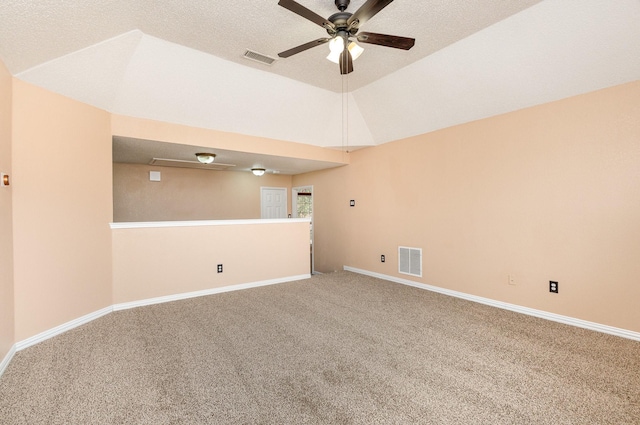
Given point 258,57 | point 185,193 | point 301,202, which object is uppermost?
point 258,57

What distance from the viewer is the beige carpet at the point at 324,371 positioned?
1.72 metres

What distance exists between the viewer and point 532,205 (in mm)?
3326

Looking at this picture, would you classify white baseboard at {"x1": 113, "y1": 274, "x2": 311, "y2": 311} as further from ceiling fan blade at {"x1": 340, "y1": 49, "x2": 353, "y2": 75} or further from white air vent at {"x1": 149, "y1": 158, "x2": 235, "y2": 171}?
ceiling fan blade at {"x1": 340, "y1": 49, "x2": 353, "y2": 75}

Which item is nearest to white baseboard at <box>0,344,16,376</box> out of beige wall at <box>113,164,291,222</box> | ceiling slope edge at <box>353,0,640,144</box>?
beige wall at <box>113,164,291,222</box>

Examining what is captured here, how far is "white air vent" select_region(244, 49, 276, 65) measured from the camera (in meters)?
3.23

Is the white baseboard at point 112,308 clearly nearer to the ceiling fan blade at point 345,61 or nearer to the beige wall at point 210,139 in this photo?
the beige wall at point 210,139

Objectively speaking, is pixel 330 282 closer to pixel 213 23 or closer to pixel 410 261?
pixel 410 261

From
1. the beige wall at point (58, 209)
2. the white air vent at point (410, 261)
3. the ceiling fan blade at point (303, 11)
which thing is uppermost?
the ceiling fan blade at point (303, 11)

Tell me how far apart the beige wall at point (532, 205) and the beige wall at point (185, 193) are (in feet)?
11.8

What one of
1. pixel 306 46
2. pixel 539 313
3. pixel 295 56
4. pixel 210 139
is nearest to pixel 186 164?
pixel 210 139

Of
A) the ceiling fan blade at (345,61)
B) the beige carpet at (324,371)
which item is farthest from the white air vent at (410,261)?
the ceiling fan blade at (345,61)

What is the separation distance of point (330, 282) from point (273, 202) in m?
3.47

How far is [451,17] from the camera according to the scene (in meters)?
2.63

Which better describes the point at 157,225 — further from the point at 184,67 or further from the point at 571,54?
the point at 571,54
